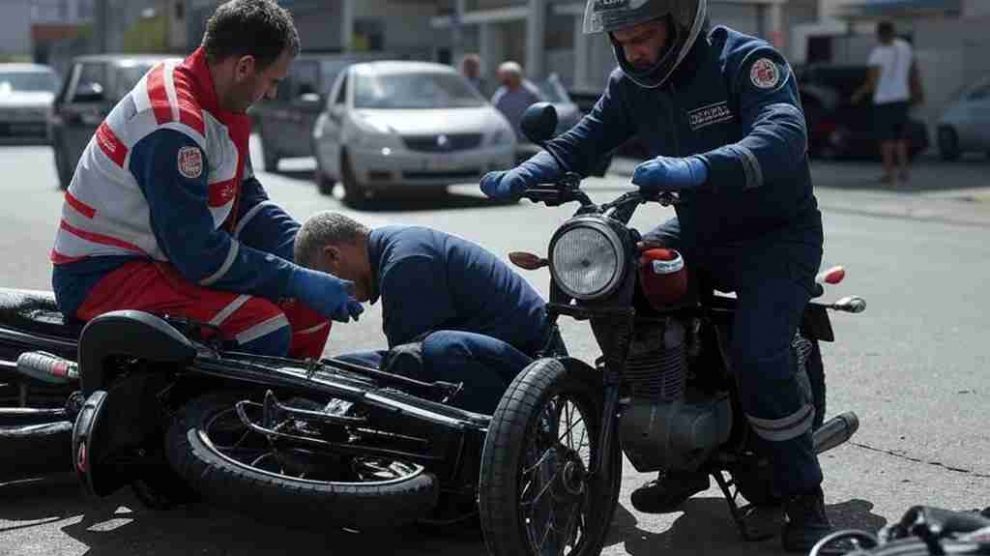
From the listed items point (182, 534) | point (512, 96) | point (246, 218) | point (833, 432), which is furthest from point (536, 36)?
point (182, 534)

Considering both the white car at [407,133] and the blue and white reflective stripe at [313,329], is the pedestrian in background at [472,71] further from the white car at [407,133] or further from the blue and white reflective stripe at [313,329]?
the blue and white reflective stripe at [313,329]

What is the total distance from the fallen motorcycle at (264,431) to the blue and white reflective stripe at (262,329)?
123mm

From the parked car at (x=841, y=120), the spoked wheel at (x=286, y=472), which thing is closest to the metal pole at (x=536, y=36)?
the parked car at (x=841, y=120)

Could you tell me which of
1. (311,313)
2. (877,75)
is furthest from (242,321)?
(877,75)

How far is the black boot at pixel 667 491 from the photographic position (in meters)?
5.27

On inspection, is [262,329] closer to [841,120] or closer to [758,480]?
[758,480]

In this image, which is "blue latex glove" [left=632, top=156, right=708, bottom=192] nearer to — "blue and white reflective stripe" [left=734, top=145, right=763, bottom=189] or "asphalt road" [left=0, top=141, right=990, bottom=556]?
"blue and white reflective stripe" [left=734, top=145, right=763, bottom=189]

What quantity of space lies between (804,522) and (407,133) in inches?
521

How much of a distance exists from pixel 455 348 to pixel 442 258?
0.33m

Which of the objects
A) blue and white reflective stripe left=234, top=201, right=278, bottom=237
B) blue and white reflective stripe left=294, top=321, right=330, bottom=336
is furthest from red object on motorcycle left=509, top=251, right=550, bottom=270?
blue and white reflective stripe left=234, top=201, right=278, bottom=237

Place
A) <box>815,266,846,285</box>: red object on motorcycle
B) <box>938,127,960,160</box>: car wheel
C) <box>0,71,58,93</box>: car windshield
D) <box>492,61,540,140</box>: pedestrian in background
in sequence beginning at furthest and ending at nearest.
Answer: <box>0,71,58,93</box>: car windshield → <box>938,127,960,160</box>: car wheel → <box>492,61,540,140</box>: pedestrian in background → <box>815,266,846,285</box>: red object on motorcycle

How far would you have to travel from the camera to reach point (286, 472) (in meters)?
4.75

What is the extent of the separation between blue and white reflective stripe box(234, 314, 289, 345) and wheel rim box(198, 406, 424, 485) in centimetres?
40

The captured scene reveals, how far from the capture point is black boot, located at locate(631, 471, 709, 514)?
5.27 m
